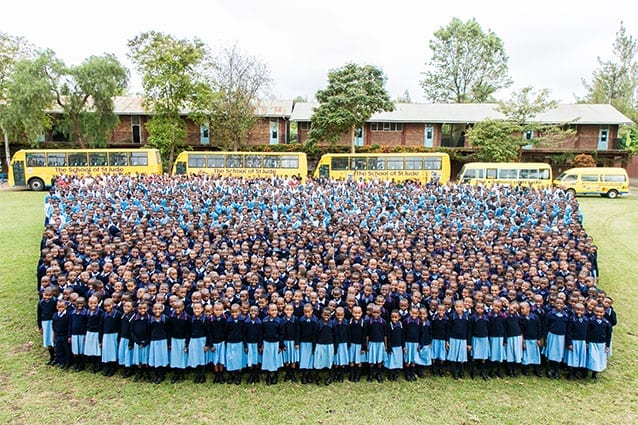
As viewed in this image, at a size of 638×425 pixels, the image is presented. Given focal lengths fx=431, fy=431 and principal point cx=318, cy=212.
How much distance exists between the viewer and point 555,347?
Answer: 5.57m

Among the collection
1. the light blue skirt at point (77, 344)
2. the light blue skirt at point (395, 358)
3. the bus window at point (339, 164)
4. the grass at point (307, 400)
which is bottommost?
the grass at point (307, 400)

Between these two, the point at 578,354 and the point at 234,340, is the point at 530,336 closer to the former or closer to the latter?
the point at 578,354

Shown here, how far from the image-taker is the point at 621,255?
36.7 feet

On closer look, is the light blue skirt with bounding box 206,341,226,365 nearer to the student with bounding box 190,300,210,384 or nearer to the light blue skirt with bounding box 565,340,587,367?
the student with bounding box 190,300,210,384

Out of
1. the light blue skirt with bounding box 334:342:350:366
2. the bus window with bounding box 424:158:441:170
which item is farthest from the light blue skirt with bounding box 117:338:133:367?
the bus window with bounding box 424:158:441:170

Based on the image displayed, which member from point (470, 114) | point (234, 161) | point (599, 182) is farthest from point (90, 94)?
point (599, 182)

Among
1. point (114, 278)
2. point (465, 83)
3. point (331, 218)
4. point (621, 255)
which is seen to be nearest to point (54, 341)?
point (114, 278)

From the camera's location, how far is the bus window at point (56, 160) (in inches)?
839

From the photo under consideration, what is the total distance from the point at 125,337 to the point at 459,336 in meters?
4.25

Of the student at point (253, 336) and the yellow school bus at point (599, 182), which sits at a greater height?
the yellow school bus at point (599, 182)

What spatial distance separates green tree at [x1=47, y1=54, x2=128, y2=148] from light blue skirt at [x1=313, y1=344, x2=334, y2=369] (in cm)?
2408

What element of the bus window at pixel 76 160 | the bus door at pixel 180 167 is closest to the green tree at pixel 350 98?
the bus door at pixel 180 167

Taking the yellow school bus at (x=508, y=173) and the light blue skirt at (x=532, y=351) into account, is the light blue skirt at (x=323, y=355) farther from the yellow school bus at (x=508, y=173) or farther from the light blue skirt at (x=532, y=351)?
the yellow school bus at (x=508, y=173)

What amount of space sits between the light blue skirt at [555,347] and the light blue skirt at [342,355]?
264 centimetres
